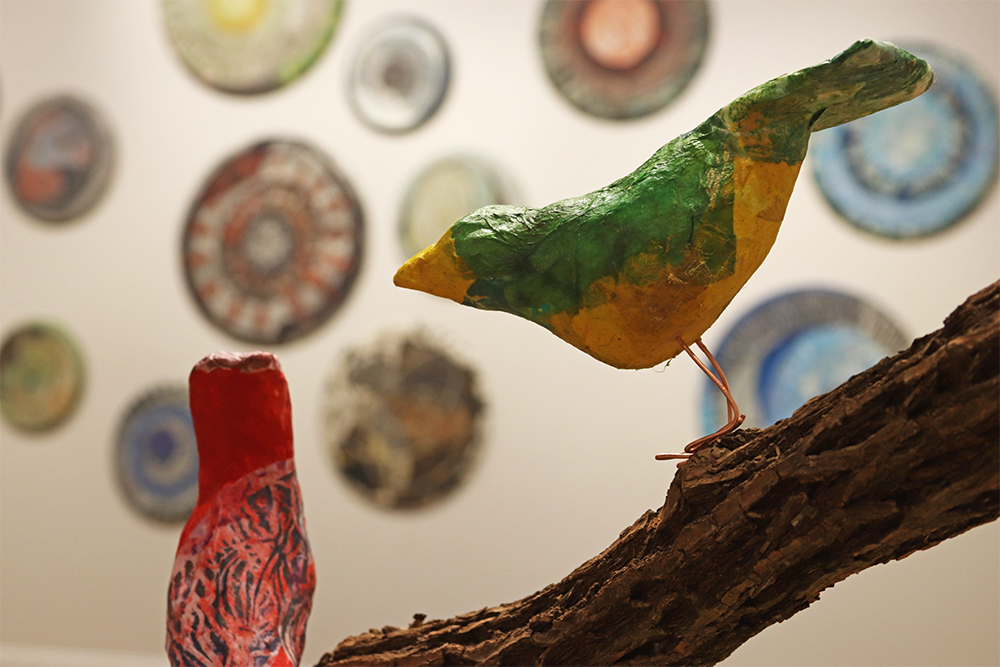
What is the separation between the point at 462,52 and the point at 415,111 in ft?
0.48

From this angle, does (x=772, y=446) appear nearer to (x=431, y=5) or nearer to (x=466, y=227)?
(x=466, y=227)

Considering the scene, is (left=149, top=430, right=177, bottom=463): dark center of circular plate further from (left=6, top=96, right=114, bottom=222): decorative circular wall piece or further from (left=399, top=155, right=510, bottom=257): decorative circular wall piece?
(left=399, top=155, right=510, bottom=257): decorative circular wall piece

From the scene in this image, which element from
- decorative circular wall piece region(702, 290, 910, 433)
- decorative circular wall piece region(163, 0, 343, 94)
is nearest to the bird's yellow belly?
decorative circular wall piece region(702, 290, 910, 433)

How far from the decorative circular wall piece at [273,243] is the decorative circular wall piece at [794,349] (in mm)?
742

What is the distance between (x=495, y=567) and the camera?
1.38 meters

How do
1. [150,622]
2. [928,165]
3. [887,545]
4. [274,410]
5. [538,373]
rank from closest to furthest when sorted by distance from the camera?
[887,545], [274,410], [928,165], [538,373], [150,622]

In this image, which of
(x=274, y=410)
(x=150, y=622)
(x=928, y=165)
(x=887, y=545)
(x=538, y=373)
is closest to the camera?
(x=887, y=545)

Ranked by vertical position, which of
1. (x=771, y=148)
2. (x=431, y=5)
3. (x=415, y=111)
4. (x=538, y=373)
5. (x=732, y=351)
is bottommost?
(x=771, y=148)

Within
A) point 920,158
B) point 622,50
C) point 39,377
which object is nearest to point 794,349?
point 920,158

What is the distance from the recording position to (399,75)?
1.49 metres

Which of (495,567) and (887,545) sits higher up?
(495,567)

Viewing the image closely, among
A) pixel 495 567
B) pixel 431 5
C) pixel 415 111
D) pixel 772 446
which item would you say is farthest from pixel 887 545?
pixel 431 5

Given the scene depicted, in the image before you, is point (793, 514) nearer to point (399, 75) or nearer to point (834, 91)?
point (834, 91)

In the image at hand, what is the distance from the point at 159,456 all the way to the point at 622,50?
1219mm
